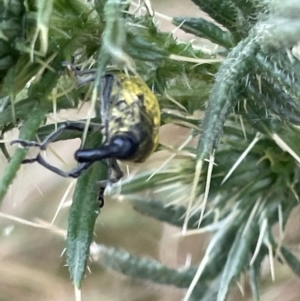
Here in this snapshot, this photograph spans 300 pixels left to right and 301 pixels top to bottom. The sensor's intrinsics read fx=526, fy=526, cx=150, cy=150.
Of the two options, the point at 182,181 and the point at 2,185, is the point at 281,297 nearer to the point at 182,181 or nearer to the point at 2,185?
the point at 182,181

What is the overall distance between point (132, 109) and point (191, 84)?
171 mm

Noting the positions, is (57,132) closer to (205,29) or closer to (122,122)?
(122,122)

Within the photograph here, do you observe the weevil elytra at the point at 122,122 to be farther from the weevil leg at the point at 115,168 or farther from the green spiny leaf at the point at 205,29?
the green spiny leaf at the point at 205,29

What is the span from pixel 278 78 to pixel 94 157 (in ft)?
0.70

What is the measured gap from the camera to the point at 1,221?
1.66m

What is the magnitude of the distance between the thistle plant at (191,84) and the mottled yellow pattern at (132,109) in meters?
0.03

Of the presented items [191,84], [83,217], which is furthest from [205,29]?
[83,217]

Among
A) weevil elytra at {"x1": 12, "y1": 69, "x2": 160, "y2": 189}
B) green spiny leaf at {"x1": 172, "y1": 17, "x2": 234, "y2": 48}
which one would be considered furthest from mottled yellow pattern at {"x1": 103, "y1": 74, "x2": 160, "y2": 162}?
green spiny leaf at {"x1": 172, "y1": 17, "x2": 234, "y2": 48}

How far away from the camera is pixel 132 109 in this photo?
566mm

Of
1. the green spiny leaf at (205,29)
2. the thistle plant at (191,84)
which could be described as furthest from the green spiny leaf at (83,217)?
the green spiny leaf at (205,29)

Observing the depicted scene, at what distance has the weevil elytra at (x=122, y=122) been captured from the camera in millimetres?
559

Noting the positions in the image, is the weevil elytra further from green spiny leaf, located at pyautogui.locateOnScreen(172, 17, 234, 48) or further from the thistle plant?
green spiny leaf, located at pyautogui.locateOnScreen(172, 17, 234, 48)

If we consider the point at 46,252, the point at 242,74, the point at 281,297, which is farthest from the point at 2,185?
the point at 46,252

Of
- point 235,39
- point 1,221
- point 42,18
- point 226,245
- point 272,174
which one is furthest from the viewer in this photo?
point 1,221
